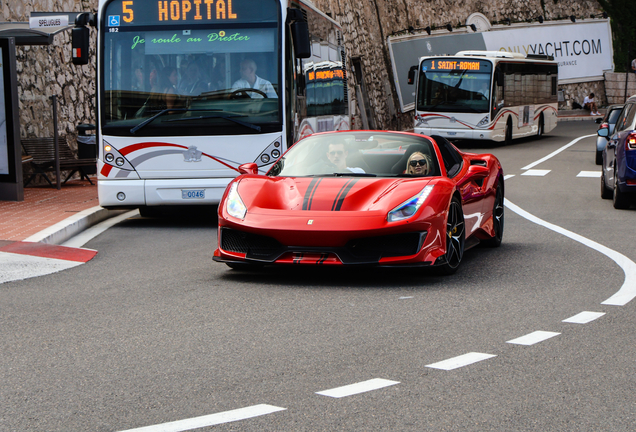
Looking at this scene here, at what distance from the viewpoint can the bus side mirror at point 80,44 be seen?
11.2 m

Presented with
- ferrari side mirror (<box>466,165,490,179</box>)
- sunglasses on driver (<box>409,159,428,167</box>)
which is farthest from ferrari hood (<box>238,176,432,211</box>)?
ferrari side mirror (<box>466,165,490,179</box>)

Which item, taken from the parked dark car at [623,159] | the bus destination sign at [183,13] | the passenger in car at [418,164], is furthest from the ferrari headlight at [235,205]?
the parked dark car at [623,159]

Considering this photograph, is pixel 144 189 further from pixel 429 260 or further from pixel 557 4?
pixel 557 4

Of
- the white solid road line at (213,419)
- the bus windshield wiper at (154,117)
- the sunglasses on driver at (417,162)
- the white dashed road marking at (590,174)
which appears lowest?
the white solid road line at (213,419)

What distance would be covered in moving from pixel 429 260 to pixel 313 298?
1.06 m

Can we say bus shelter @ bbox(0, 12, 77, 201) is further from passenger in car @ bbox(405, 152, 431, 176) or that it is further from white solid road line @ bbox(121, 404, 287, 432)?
white solid road line @ bbox(121, 404, 287, 432)

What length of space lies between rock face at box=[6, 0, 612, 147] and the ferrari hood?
35.8ft

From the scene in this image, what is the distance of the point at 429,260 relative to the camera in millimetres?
7055

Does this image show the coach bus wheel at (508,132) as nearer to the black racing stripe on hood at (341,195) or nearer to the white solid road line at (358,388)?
the black racing stripe on hood at (341,195)

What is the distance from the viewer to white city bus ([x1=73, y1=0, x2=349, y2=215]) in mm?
11461

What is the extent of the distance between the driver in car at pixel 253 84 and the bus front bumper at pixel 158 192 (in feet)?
3.98

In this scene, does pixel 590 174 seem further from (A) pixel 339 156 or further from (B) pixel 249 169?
(B) pixel 249 169

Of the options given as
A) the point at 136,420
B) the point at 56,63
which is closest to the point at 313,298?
the point at 136,420

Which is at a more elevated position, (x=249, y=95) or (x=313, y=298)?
(x=249, y=95)
